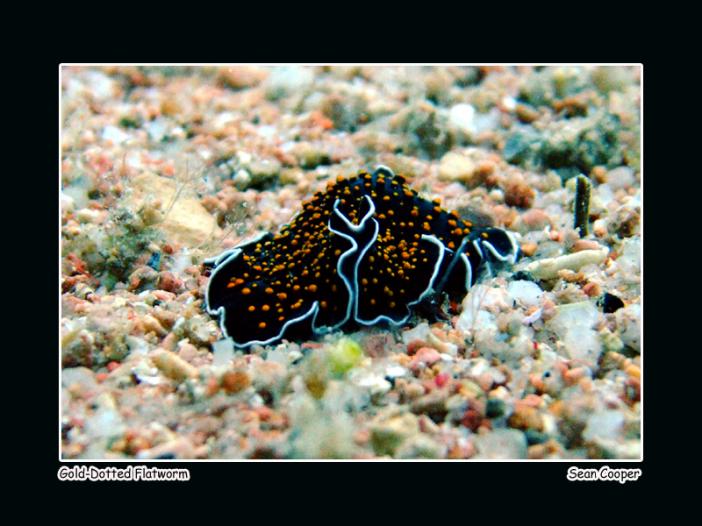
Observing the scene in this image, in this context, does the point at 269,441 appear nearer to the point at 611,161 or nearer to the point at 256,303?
the point at 256,303

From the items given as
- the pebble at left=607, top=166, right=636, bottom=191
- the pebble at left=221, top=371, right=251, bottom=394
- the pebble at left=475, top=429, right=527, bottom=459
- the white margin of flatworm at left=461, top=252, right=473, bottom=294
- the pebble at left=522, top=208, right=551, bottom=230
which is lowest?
the pebble at left=475, top=429, right=527, bottom=459

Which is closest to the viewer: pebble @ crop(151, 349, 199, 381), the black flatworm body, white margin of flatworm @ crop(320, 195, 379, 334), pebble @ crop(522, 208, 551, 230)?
pebble @ crop(151, 349, 199, 381)

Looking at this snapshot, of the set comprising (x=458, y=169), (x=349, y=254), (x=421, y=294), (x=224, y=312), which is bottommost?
(x=224, y=312)

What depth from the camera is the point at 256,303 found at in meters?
4.73

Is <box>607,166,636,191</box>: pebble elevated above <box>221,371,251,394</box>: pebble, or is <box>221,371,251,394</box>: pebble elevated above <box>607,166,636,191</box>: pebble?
<box>607,166,636,191</box>: pebble

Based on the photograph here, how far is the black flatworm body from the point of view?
15.2 ft

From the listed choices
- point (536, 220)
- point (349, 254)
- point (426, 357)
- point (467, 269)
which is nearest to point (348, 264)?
point (349, 254)

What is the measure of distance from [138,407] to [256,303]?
115 cm

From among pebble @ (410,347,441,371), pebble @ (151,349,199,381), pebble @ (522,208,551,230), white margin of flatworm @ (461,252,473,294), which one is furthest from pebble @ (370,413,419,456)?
pebble @ (522,208,551,230)

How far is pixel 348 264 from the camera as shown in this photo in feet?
15.0

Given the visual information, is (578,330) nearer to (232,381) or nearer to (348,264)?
(348,264)

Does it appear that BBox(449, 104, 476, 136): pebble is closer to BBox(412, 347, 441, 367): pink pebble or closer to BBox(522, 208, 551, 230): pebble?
BBox(522, 208, 551, 230): pebble

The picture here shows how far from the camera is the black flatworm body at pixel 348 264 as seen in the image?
4641 mm

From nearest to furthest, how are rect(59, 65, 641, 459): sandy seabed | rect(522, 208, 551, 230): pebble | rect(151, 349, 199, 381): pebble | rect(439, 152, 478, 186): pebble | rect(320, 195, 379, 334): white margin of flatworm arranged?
rect(59, 65, 641, 459): sandy seabed → rect(151, 349, 199, 381): pebble → rect(320, 195, 379, 334): white margin of flatworm → rect(522, 208, 551, 230): pebble → rect(439, 152, 478, 186): pebble
